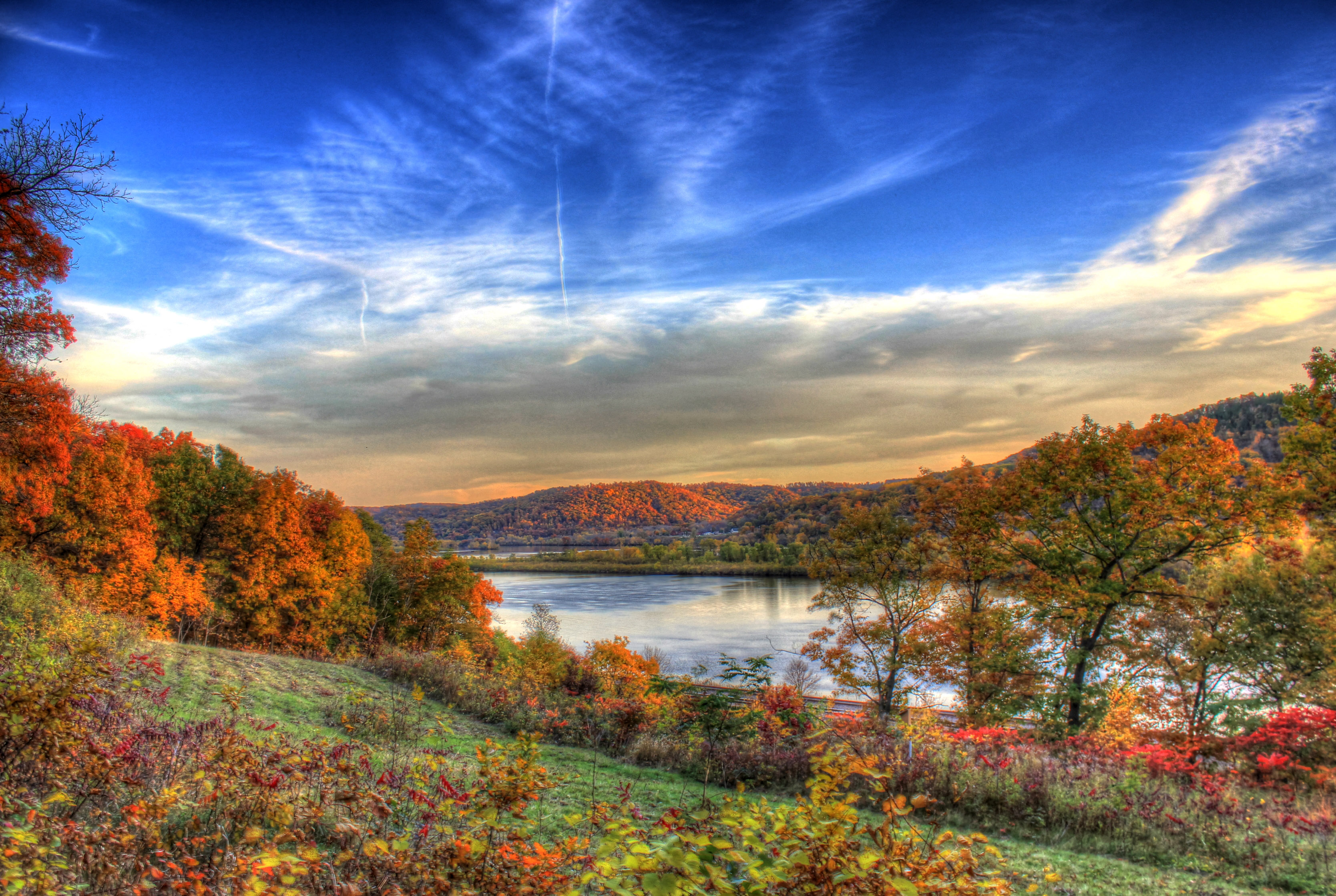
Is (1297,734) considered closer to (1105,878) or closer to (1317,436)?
(1317,436)

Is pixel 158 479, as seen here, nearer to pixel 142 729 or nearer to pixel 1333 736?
pixel 142 729

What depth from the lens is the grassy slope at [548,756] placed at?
4996 millimetres

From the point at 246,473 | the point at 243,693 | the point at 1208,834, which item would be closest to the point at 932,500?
the point at 1208,834

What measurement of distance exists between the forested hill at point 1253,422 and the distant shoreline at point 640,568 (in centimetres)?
5155

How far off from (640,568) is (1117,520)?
10569cm

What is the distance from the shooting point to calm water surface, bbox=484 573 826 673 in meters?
45.7

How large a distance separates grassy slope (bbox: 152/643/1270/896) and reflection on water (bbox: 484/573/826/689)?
21.1 meters

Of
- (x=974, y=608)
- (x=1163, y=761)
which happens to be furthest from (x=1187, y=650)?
(x=1163, y=761)

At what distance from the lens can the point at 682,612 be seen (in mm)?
63438

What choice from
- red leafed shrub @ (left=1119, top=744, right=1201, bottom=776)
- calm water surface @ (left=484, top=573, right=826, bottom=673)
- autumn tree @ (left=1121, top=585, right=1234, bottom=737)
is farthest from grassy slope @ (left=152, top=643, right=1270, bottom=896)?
calm water surface @ (left=484, top=573, right=826, bottom=673)

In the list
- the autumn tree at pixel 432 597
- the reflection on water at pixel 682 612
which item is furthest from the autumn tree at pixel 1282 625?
the autumn tree at pixel 432 597

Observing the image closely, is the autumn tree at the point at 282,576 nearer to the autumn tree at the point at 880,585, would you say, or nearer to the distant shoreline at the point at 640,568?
the autumn tree at the point at 880,585

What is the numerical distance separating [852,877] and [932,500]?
24.9 metres

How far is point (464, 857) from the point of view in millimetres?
2582
